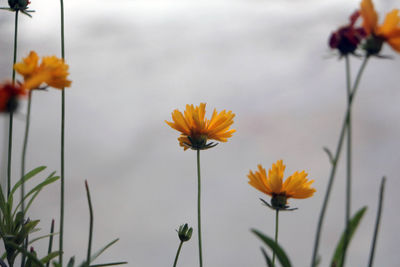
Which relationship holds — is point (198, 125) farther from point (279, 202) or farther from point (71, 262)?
point (71, 262)

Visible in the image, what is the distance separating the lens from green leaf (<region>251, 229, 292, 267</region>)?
636mm

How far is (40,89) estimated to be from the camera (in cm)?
77

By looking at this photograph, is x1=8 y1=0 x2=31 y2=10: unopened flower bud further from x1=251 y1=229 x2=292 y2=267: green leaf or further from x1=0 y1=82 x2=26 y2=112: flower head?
x1=251 y1=229 x2=292 y2=267: green leaf

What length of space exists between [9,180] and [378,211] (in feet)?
2.97

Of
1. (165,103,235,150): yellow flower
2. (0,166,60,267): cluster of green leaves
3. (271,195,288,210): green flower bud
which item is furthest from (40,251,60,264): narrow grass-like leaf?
(271,195,288,210): green flower bud

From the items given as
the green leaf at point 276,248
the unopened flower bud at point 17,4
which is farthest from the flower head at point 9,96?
the unopened flower bud at point 17,4

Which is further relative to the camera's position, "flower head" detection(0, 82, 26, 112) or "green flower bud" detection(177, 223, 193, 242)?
"green flower bud" detection(177, 223, 193, 242)

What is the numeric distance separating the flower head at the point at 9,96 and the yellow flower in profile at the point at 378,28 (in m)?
0.49

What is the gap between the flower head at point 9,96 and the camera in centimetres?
65

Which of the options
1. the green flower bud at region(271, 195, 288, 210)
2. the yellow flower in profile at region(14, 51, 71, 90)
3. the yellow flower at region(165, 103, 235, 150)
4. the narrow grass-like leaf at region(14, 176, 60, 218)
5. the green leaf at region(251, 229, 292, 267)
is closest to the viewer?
the green leaf at region(251, 229, 292, 267)

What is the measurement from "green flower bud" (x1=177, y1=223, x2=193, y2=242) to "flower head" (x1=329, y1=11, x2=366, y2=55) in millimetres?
551

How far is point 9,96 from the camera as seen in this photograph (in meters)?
0.65

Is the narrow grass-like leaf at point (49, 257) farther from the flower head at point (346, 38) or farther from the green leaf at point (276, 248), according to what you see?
the flower head at point (346, 38)

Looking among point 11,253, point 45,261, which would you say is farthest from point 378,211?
point 11,253
